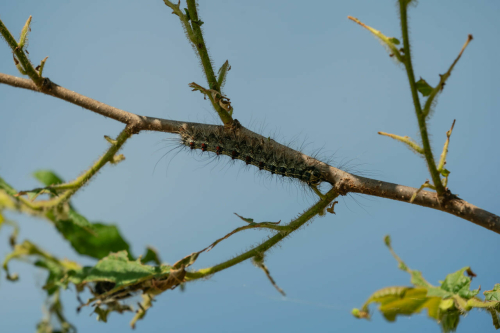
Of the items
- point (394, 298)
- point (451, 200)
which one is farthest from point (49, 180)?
point (451, 200)

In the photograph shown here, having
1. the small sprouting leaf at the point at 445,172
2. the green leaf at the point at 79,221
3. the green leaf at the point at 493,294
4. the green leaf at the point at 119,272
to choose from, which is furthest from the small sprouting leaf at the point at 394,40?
the green leaf at the point at 79,221

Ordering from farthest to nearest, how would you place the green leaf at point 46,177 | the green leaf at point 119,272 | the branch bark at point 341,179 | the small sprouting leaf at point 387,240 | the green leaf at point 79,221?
the green leaf at point 46,177 → the green leaf at point 79,221 → the branch bark at point 341,179 → the green leaf at point 119,272 → the small sprouting leaf at point 387,240

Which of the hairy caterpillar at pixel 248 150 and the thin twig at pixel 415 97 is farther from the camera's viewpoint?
the hairy caterpillar at pixel 248 150

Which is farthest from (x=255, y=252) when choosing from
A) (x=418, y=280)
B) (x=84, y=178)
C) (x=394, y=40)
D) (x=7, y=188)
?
(x=7, y=188)

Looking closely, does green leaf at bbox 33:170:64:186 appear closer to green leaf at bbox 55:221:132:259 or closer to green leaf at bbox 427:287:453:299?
green leaf at bbox 55:221:132:259

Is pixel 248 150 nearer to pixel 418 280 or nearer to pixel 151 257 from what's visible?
pixel 151 257

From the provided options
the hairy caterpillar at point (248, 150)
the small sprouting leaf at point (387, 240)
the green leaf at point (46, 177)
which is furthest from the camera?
the hairy caterpillar at point (248, 150)

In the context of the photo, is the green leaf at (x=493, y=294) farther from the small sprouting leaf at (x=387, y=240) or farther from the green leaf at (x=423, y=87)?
the green leaf at (x=423, y=87)
